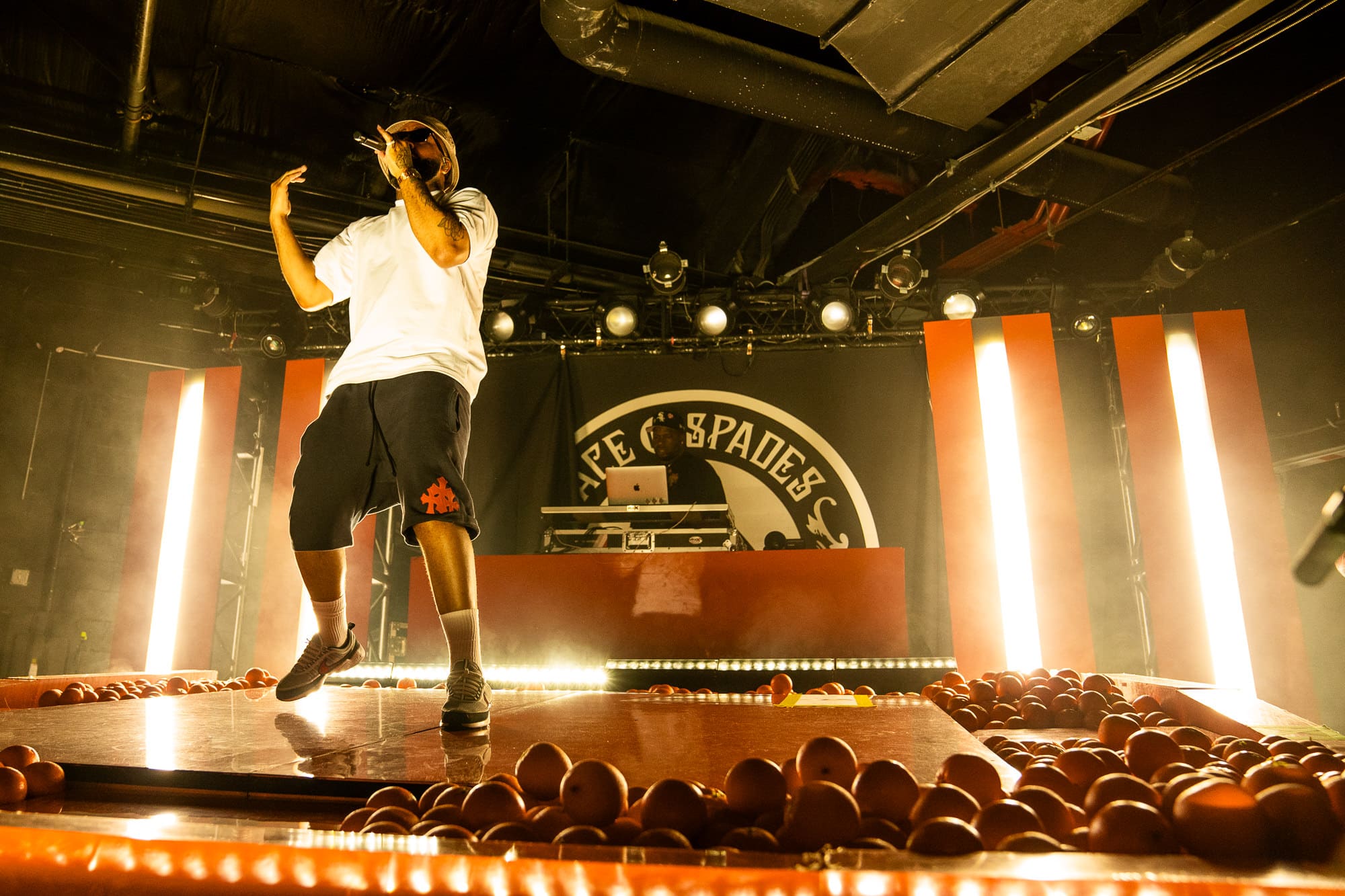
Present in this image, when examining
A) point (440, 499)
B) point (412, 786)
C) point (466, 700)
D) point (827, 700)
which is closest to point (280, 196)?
point (440, 499)

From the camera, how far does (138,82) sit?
4676 millimetres

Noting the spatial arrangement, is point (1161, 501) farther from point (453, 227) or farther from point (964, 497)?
point (453, 227)

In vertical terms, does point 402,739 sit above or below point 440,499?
below

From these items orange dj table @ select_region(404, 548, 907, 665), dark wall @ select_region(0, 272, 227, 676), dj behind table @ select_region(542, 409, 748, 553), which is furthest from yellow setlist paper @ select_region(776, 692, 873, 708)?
dark wall @ select_region(0, 272, 227, 676)

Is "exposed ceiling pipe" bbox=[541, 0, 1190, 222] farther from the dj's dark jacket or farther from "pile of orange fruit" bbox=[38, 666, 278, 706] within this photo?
"pile of orange fruit" bbox=[38, 666, 278, 706]

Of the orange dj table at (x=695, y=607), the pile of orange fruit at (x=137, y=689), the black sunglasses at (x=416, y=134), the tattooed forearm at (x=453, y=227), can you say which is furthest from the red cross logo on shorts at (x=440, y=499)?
the orange dj table at (x=695, y=607)

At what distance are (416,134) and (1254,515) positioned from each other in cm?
636

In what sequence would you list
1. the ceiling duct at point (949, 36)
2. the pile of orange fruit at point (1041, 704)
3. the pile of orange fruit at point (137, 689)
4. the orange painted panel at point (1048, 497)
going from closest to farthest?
the pile of orange fruit at point (1041, 704), the pile of orange fruit at point (137, 689), the ceiling duct at point (949, 36), the orange painted panel at point (1048, 497)

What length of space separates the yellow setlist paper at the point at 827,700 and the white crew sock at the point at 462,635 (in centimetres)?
84

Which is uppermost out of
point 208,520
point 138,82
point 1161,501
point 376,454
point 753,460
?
point 138,82

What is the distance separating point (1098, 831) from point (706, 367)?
6.73 metres

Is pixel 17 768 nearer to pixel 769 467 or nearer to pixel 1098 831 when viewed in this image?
pixel 1098 831

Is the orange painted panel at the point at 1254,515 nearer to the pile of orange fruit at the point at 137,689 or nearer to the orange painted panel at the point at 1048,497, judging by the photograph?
the orange painted panel at the point at 1048,497

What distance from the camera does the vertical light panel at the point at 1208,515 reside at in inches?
223
